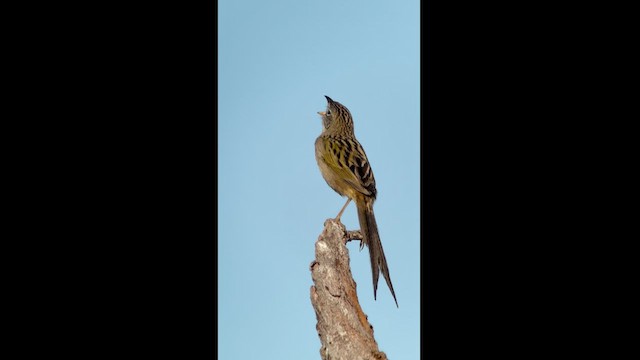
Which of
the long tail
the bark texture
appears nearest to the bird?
the long tail

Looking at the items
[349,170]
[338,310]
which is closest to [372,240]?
[349,170]

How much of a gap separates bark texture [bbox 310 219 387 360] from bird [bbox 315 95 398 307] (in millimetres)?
535

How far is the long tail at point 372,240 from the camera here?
6559 millimetres

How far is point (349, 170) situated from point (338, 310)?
10.1ft

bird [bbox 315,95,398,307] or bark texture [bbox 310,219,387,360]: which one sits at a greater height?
bird [bbox 315,95,398,307]

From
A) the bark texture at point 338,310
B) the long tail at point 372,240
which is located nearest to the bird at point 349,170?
the long tail at point 372,240

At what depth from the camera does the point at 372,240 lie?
7.22 meters

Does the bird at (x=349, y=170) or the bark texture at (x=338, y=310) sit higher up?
the bird at (x=349, y=170)

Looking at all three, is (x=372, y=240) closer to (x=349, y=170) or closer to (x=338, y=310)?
(x=349, y=170)

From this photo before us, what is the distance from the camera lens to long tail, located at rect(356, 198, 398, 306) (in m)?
6.56

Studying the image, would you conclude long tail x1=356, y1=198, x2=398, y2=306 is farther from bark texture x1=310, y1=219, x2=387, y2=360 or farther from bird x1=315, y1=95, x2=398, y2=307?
bark texture x1=310, y1=219, x2=387, y2=360

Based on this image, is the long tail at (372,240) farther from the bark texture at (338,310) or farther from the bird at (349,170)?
the bark texture at (338,310)
